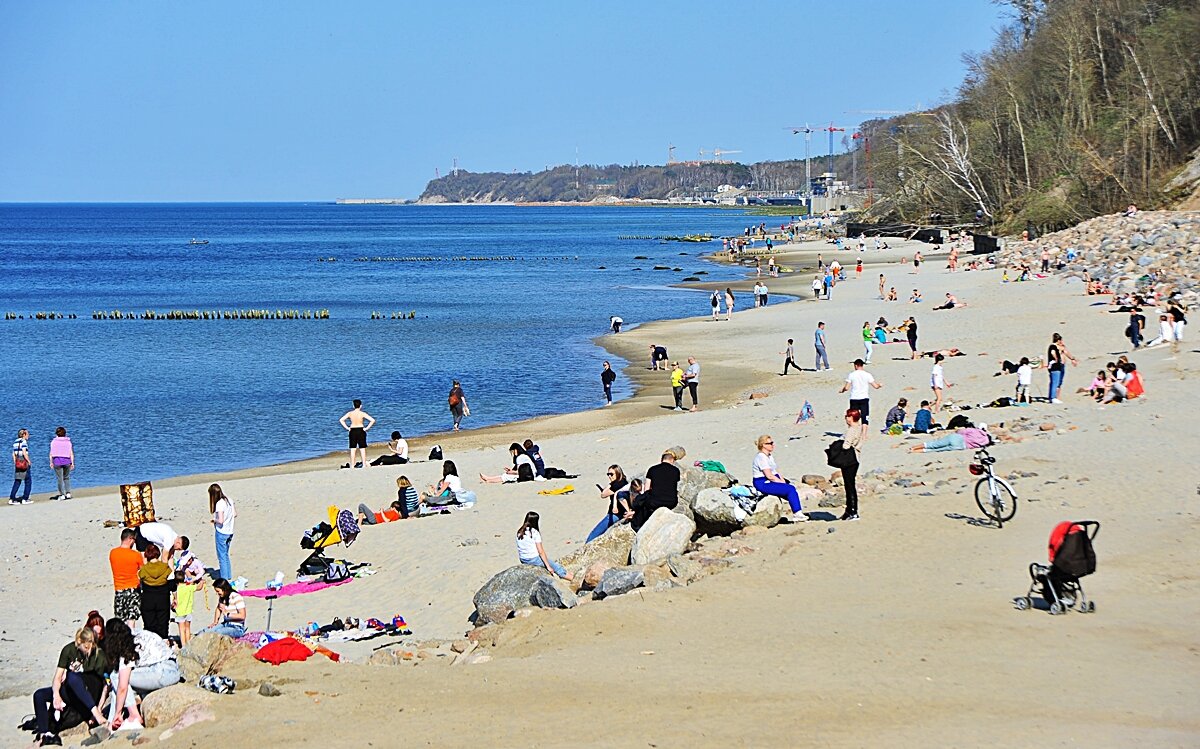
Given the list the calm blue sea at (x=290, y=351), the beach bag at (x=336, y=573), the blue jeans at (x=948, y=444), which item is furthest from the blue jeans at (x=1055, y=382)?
the beach bag at (x=336, y=573)

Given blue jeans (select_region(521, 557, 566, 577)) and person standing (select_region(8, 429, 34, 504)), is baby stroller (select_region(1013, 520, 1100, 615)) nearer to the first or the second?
blue jeans (select_region(521, 557, 566, 577))

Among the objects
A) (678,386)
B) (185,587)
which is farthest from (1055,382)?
(185,587)

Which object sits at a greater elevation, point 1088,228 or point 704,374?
point 1088,228

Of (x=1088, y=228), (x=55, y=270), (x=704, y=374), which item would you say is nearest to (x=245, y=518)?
(x=704, y=374)

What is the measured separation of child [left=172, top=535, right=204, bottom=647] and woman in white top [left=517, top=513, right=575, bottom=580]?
144 inches

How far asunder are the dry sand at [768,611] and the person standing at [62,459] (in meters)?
0.64

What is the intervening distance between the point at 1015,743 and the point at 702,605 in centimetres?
437

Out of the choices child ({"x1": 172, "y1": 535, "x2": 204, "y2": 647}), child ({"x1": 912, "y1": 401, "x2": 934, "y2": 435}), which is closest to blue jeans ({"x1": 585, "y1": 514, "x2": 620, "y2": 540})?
child ({"x1": 172, "y1": 535, "x2": 204, "y2": 647})

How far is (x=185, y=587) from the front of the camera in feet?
42.9

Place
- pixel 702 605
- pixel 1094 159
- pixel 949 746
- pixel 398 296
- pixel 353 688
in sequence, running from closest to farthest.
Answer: pixel 949 746, pixel 353 688, pixel 702 605, pixel 1094 159, pixel 398 296

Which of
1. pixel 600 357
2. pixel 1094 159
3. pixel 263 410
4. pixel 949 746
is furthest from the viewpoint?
pixel 1094 159

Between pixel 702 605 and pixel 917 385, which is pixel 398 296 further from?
pixel 702 605

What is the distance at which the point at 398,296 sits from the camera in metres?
70.9

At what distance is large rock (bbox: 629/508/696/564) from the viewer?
1399cm
